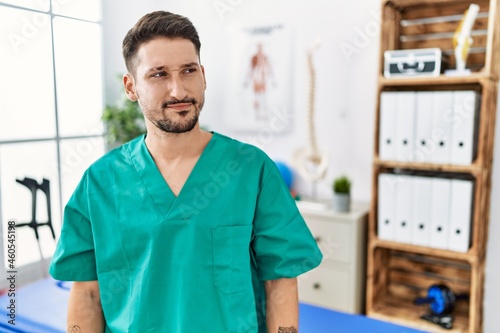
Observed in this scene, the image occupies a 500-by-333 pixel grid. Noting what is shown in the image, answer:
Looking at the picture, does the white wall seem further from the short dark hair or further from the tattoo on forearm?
the tattoo on forearm

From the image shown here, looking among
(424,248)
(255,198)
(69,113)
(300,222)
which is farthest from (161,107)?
(424,248)

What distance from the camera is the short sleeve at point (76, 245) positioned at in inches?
36.8

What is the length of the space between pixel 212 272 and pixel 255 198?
0.17m

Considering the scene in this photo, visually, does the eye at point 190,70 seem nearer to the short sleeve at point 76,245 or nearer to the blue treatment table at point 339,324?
the short sleeve at point 76,245

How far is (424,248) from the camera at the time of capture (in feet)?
7.13

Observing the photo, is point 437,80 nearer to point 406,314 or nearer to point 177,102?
point 406,314

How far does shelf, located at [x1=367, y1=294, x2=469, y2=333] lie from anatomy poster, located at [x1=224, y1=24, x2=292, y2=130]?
1.16 metres

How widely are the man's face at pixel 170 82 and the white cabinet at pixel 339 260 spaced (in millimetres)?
1621

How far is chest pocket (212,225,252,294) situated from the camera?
0.90 m

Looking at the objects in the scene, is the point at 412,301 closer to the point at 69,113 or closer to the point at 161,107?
the point at 69,113

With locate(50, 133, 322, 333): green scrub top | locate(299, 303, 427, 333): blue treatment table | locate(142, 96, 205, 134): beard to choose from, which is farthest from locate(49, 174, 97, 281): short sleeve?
locate(299, 303, 427, 333): blue treatment table

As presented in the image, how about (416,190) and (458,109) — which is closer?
(458,109)

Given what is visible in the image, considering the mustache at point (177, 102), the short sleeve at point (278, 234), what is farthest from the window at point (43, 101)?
the short sleeve at point (278, 234)

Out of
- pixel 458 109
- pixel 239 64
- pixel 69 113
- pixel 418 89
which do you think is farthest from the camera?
pixel 239 64
